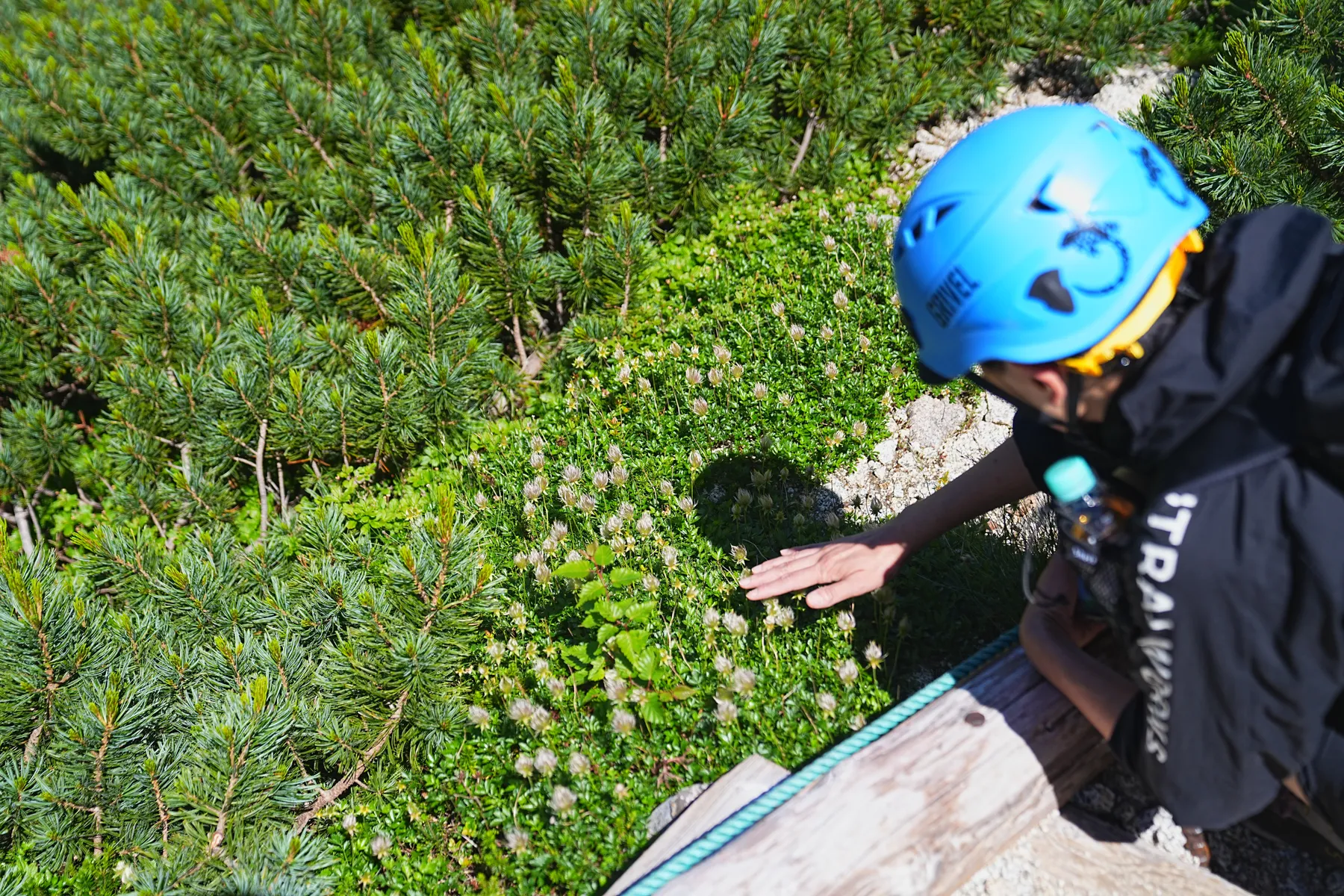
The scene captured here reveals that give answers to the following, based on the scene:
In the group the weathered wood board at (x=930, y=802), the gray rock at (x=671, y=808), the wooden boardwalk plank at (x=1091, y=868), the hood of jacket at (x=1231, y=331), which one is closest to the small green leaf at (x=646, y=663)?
the gray rock at (x=671, y=808)

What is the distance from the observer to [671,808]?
315 cm

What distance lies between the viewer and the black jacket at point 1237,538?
2.05 metres

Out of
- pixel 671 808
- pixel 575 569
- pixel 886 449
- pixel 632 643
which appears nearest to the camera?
pixel 671 808

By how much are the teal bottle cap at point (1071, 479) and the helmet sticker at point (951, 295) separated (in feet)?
1.59

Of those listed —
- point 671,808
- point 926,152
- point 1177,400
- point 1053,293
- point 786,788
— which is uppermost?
point 1053,293

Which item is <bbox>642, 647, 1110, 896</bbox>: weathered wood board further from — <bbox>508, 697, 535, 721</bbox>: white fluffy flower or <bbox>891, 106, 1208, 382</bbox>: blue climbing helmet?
<bbox>891, 106, 1208, 382</bbox>: blue climbing helmet

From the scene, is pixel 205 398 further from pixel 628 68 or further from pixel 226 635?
pixel 628 68

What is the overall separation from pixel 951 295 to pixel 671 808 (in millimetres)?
1913

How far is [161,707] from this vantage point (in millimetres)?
3553

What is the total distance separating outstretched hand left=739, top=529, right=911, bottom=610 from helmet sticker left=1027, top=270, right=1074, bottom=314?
119 centimetres

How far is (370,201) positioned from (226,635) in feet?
10.6

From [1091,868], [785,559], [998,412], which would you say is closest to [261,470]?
[785,559]

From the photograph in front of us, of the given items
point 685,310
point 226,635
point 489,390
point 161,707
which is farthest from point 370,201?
point 161,707

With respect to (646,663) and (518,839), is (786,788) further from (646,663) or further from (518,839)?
(518,839)
